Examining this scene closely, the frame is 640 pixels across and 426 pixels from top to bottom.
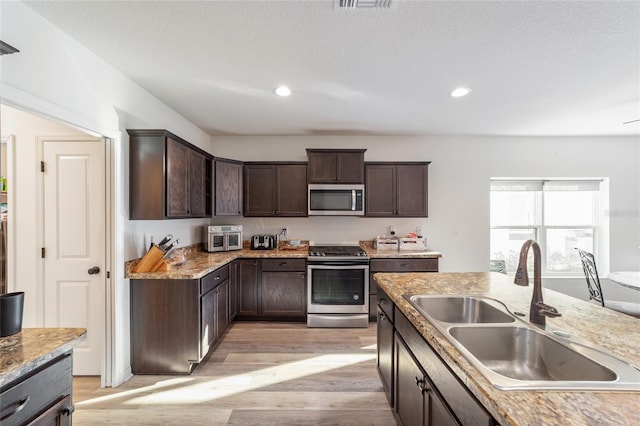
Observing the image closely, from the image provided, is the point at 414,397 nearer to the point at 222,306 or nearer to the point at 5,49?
the point at 222,306

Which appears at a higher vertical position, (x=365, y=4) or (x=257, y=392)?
(x=365, y=4)

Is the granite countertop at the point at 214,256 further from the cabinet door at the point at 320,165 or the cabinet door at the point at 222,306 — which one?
the cabinet door at the point at 320,165

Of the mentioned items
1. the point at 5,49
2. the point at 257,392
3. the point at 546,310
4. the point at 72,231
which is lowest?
the point at 257,392

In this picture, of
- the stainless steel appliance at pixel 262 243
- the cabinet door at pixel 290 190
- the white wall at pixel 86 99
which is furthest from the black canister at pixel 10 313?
the cabinet door at pixel 290 190

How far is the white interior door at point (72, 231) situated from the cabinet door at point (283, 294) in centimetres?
168

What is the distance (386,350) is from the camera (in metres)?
1.95

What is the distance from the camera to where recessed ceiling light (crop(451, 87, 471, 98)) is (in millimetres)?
2529

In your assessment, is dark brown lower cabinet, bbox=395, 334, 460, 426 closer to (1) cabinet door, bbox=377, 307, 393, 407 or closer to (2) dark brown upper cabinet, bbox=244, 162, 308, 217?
(1) cabinet door, bbox=377, 307, 393, 407

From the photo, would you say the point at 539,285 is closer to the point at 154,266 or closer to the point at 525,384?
the point at 525,384

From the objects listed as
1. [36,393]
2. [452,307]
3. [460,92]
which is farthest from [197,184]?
[460,92]

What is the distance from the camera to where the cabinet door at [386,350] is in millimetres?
1835

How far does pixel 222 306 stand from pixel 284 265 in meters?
0.89

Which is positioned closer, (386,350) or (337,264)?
(386,350)

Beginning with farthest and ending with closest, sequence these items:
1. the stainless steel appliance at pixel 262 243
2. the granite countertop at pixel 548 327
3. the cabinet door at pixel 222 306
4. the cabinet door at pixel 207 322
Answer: the stainless steel appliance at pixel 262 243
the cabinet door at pixel 222 306
the cabinet door at pixel 207 322
the granite countertop at pixel 548 327
